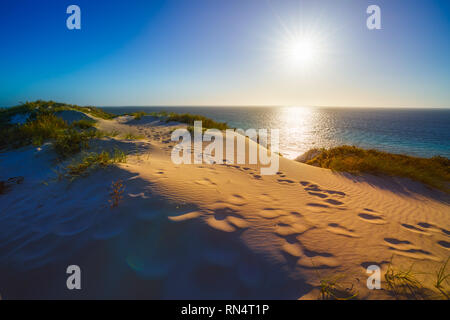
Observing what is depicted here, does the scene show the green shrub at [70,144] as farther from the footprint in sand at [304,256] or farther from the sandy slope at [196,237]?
the footprint in sand at [304,256]

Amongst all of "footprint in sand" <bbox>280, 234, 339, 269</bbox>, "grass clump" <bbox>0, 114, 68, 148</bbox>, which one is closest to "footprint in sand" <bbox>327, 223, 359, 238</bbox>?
"footprint in sand" <bbox>280, 234, 339, 269</bbox>

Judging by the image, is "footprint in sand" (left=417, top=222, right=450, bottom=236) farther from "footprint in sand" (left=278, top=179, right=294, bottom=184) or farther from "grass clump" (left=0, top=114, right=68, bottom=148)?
"grass clump" (left=0, top=114, right=68, bottom=148)

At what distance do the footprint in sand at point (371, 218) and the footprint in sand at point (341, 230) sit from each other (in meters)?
0.66

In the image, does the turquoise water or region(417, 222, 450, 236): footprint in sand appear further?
the turquoise water

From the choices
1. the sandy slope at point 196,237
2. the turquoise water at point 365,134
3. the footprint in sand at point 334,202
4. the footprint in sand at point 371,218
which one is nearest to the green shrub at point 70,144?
the sandy slope at point 196,237

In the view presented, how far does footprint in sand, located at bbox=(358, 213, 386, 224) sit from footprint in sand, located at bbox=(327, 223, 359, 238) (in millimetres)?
656

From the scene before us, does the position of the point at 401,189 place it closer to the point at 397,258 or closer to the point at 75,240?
the point at 397,258

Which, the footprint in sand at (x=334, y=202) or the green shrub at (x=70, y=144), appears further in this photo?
the green shrub at (x=70, y=144)

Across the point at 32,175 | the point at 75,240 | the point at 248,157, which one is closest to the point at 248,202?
the point at 75,240

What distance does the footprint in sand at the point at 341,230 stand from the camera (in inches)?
87.5

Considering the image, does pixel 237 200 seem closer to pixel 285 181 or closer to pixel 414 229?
pixel 285 181

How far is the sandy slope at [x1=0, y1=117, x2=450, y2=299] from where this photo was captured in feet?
4.87

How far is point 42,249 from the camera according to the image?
1.76 m

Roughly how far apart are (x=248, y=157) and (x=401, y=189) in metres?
4.28
